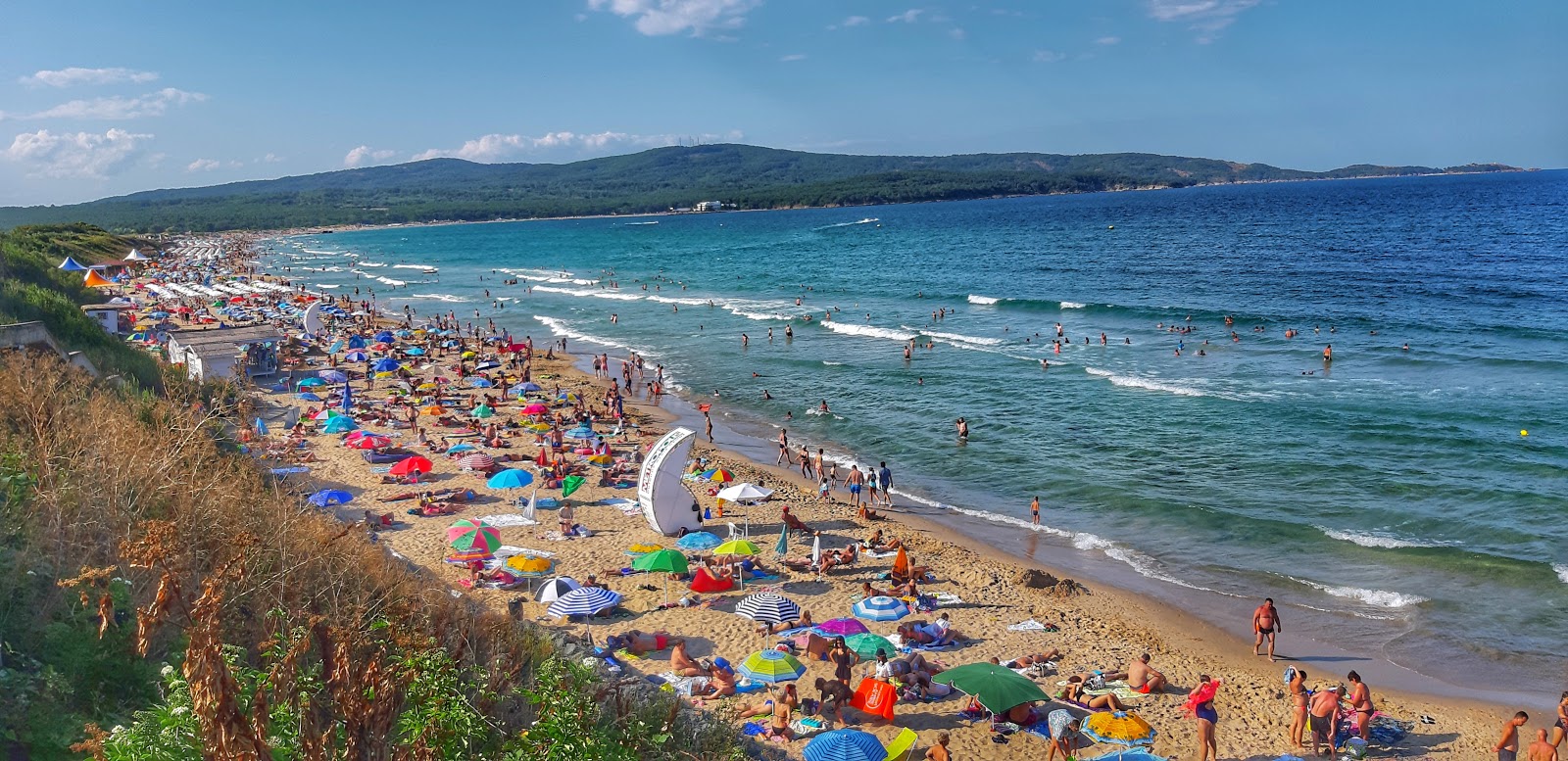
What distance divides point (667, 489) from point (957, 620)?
6.58 metres

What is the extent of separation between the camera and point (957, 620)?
55.3 feet

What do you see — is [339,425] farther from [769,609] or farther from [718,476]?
[769,609]

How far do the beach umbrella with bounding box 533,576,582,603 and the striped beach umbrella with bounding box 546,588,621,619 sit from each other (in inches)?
7.5

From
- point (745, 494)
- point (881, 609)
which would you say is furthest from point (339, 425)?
point (881, 609)

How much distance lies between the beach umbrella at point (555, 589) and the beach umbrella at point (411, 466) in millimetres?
8519

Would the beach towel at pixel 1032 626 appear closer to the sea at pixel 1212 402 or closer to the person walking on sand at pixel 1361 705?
the sea at pixel 1212 402

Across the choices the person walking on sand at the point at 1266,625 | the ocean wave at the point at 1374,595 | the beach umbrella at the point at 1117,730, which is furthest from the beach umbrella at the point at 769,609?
the ocean wave at the point at 1374,595

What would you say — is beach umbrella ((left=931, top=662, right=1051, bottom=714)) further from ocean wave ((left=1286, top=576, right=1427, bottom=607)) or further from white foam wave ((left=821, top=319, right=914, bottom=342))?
white foam wave ((left=821, top=319, right=914, bottom=342))

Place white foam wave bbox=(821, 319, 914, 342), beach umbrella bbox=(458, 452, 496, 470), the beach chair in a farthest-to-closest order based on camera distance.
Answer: white foam wave bbox=(821, 319, 914, 342)
beach umbrella bbox=(458, 452, 496, 470)
the beach chair

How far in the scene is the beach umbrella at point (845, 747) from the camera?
1116cm

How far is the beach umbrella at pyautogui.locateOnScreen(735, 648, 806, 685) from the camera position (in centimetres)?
1373

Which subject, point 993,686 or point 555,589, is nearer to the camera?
point 993,686

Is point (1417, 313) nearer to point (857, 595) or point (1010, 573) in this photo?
point (1010, 573)

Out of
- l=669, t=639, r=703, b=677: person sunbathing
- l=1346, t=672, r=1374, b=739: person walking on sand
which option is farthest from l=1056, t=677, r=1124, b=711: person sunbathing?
l=669, t=639, r=703, b=677: person sunbathing
